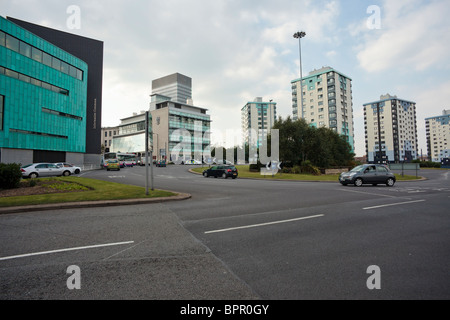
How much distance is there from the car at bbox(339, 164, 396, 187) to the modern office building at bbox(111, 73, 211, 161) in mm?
71912

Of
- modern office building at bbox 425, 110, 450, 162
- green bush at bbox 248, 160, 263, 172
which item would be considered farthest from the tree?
modern office building at bbox 425, 110, 450, 162

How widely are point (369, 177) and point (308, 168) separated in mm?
14386

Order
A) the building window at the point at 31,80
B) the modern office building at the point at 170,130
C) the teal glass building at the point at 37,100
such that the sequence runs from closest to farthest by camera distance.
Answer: the building window at the point at 31,80 < the teal glass building at the point at 37,100 < the modern office building at the point at 170,130

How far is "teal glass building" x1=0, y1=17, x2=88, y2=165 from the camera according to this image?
33.7 m

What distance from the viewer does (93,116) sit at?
2199 inches

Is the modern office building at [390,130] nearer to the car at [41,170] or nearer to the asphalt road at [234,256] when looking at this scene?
the car at [41,170]

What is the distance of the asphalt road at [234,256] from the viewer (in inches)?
114

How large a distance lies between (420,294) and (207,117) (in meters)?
103

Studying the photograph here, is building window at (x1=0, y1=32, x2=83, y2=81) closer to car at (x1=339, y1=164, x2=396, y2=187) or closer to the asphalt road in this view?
the asphalt road

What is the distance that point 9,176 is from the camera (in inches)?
496

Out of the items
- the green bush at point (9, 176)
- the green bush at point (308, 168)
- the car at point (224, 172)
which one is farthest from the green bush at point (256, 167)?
the green bush at point (9, 176)

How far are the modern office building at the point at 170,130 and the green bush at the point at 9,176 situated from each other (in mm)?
70340

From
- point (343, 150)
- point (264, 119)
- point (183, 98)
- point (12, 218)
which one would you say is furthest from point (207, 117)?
point (12, 218)
